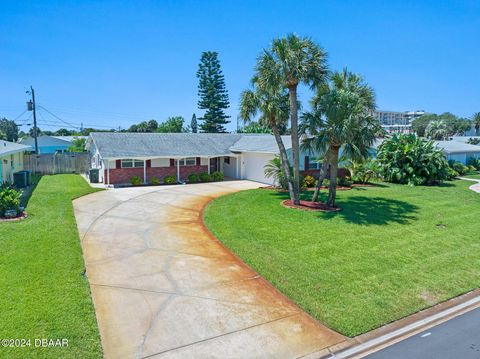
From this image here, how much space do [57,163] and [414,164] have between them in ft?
94.0

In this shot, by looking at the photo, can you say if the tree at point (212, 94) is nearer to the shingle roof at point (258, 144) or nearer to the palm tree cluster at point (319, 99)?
the shingle roof at point (258, 144)

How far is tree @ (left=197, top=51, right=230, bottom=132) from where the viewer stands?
51.3 metres

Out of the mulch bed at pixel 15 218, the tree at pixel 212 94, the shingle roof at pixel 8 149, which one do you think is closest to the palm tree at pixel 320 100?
the mulch bed at pixel 15 218

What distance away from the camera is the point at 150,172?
24500mm

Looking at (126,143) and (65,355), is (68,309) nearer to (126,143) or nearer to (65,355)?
(65,355)

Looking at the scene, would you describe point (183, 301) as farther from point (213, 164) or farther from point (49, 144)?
point (49, 144)

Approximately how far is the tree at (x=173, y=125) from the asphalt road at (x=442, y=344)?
198 ft

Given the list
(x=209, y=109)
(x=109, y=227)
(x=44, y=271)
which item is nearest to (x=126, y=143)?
(x=109, y=227)

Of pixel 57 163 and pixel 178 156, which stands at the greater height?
pixel 178 156

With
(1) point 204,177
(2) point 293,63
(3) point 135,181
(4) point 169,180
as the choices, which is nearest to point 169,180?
(4) point 169,180

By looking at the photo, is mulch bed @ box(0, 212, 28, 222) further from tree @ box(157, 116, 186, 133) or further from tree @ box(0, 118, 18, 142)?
tree @ box(0, 118, 18, 142)

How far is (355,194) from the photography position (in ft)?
65.5

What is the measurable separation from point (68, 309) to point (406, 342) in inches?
245

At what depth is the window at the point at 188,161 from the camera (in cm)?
2566
